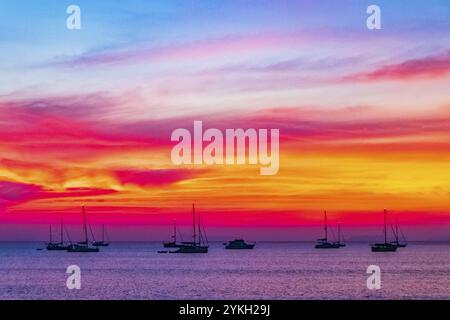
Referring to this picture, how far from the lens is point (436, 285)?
75750mm

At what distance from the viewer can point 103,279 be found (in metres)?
85.6

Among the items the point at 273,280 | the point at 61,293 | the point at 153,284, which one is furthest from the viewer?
the point at 273,280
